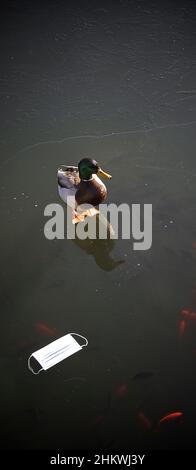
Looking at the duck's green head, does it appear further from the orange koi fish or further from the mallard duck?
the orange koi fish

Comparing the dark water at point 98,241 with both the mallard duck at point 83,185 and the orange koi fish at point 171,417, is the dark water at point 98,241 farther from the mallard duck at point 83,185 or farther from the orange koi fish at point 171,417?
the mallard duck at point 83,185

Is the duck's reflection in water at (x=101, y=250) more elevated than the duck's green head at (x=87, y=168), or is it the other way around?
the duck's green head at (x=87, y=168)

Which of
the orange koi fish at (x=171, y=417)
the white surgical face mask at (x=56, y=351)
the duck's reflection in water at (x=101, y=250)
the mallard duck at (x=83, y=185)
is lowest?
the orange koi fish at (x=171, y=417)

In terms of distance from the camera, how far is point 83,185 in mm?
3365

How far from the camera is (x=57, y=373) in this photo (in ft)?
9.23

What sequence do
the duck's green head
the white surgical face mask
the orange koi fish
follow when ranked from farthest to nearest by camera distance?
the duck's green head
the white surgical face mask
the orange koi fish

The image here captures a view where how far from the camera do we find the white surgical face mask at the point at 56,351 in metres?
2.85

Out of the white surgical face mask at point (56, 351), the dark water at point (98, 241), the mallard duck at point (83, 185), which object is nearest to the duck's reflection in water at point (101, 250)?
the dark water at point (98, 241)

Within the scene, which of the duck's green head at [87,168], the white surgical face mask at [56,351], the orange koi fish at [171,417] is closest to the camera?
the orange koi fish at [171,417]

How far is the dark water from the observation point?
105 inches

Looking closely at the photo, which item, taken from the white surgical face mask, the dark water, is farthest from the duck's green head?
the white surgical face mask

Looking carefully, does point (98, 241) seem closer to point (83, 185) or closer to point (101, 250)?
point (101, 250)

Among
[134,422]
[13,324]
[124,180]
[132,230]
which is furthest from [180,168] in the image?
[134,422]
